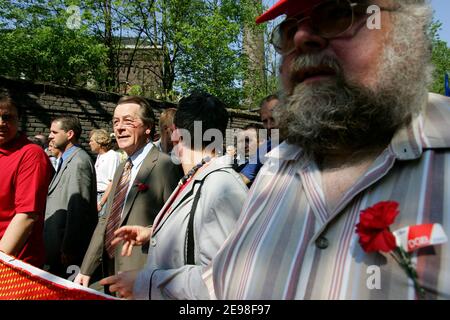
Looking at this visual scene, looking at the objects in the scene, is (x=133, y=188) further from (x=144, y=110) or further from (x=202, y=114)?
(x=202, y=114)

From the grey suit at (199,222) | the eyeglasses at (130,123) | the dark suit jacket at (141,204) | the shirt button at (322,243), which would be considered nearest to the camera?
the shirt button at (322,243)

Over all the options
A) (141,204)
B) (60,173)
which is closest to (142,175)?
(141,204)

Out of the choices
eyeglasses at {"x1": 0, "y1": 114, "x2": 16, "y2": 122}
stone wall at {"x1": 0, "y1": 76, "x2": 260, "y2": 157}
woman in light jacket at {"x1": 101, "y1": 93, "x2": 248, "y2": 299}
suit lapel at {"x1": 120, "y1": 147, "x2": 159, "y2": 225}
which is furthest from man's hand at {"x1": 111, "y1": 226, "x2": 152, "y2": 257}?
stone wall at {"x1": 0, "y1": 76, "x2": 260, "y2": 157}

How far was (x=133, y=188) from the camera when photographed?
312 centimetres

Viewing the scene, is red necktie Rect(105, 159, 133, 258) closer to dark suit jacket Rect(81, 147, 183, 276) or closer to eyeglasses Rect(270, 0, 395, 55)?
dark suit jacket Rect(81, 147, 183, 276)

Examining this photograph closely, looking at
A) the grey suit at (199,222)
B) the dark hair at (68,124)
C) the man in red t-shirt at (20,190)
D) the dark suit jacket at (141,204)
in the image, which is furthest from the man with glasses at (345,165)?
the dark hair at (68,124)

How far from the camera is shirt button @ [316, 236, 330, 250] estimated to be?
44.1 inches

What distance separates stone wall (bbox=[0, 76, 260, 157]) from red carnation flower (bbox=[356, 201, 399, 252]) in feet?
27.5

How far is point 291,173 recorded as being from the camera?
56.3 inches

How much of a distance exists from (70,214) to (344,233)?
10.8 feet

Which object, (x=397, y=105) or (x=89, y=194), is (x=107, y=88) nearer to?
(x=89, y=194)

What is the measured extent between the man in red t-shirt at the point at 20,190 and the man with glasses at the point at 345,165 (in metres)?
1.79

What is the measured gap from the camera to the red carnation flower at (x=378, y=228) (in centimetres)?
100

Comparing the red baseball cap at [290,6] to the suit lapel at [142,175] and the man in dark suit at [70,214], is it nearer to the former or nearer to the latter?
the suit lapel at [142,175]
